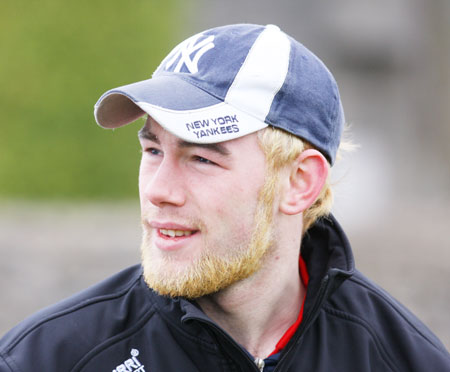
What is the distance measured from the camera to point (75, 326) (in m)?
2.35

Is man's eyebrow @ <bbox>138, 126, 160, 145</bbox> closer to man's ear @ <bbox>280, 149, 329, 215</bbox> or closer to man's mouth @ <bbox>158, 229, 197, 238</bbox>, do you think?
man's mouth @ <bbox>158, 229, 197, 238</bbox>

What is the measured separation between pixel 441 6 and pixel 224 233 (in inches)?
735

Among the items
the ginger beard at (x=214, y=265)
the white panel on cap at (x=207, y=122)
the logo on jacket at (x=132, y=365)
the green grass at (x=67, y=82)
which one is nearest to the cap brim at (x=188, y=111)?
the white panel on cap at (x=207, y=122)

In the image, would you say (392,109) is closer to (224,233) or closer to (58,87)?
(58,87)

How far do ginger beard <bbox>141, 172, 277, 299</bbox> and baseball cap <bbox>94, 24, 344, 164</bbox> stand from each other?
0.74 feet

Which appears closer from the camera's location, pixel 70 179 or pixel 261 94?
pixel 261 94

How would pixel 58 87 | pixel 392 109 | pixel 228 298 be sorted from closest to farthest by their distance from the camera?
pixel 228 298
pixel 58 87
pixel 392 109

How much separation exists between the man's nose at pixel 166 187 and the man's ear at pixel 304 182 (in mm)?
389

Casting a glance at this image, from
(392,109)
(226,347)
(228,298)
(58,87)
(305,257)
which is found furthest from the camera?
(392,109)

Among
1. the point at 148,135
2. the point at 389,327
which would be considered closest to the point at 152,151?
the point at 148,135

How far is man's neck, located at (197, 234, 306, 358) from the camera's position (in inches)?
99.4

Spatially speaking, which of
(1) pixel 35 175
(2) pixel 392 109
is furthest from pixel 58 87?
(2) pixel 392 109

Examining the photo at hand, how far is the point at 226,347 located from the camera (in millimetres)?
2311

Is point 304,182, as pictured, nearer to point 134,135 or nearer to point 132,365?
point 132,365
